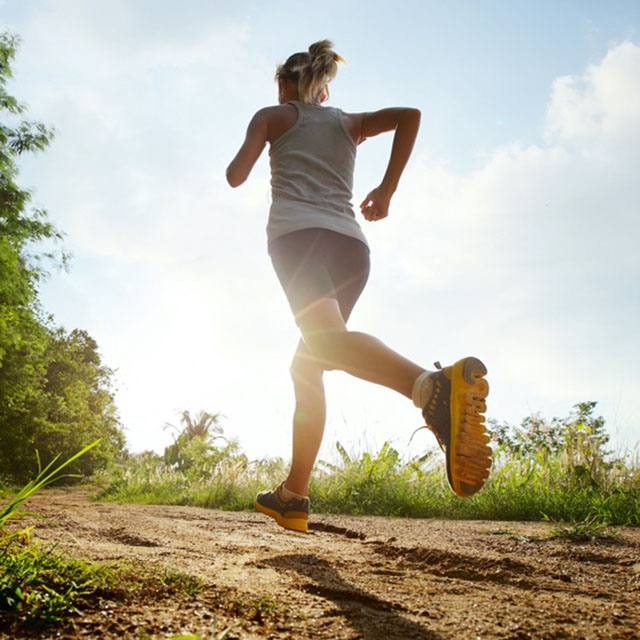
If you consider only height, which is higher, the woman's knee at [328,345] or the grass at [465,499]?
the woman's knee at [328,345]

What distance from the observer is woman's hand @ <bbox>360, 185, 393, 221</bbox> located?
8.79 feet

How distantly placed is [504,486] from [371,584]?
4.20m

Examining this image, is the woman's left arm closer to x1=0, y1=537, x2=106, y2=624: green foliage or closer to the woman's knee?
the woman's knee

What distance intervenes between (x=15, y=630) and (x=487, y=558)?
168 centimetres

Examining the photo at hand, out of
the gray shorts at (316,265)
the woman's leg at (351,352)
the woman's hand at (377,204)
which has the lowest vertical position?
the woman's leg at (351,352)

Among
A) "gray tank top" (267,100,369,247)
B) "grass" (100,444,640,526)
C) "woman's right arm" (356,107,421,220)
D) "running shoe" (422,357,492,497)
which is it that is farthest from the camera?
"grass" (100,444,640,526)

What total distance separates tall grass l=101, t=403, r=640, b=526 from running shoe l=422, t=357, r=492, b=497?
2.64m

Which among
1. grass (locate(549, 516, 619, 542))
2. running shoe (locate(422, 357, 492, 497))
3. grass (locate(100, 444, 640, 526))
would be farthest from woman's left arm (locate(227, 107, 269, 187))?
grass (locate(100, 444, 640, 526))

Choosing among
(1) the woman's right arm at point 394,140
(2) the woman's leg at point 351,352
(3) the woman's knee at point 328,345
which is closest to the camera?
(2) the woman's leg at point 351,352

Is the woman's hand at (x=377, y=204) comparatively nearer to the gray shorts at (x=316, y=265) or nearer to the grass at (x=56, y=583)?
the gray shorts at (x=316, y=265)

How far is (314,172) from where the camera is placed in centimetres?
256

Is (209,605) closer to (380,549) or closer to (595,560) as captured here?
(380,549)

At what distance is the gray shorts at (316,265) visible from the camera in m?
2.29

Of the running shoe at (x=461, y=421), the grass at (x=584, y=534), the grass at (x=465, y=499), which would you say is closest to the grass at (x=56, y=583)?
the running shoe at (x=461, y=421)
